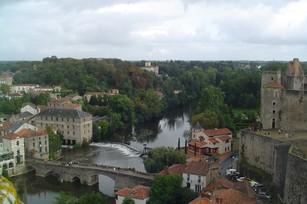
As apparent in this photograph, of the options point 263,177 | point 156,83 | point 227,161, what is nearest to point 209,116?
point 227,161

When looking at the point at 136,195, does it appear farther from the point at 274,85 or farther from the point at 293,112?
the point at 274,85

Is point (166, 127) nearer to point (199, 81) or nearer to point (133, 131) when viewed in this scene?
Result: point (133, 131)

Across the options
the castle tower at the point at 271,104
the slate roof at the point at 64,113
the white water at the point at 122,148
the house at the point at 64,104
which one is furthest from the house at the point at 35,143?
the castle tower at the point at 271,104

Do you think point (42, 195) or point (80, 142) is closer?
point (42, 195)

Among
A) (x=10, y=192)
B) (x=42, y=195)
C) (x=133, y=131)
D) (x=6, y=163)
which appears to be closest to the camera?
(x=10, y=192)

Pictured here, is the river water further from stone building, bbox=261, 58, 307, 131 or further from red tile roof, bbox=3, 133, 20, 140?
stone building, bbox=261, 58, 307, 131
